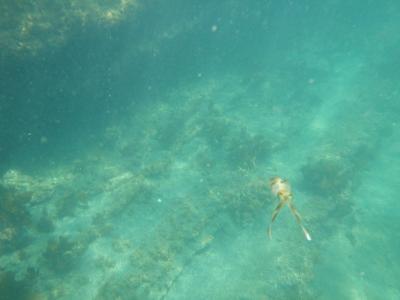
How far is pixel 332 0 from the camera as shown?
74.5 ft

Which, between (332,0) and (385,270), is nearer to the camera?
(385,270)

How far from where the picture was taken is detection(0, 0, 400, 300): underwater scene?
819cm

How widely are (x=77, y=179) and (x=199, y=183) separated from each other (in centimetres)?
427

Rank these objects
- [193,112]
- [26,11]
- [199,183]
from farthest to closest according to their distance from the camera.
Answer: [193,112], [199,183], [26,11]

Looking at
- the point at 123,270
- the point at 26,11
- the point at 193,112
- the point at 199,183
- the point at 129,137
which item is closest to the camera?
the point at 123,270

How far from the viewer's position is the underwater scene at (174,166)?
819 cm

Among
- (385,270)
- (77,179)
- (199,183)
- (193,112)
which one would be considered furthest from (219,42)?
(385,270)

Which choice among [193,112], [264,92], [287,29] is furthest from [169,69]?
[287,29]

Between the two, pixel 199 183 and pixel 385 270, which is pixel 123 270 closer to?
pixel 199 183

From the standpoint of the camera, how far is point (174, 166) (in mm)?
11141

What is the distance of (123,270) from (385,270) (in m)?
7.48

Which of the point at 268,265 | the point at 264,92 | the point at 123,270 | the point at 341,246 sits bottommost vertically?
the point at 341,246

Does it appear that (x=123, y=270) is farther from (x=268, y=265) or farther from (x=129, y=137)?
(x=129, y=137)

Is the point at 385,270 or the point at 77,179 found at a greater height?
the point at 77,179
